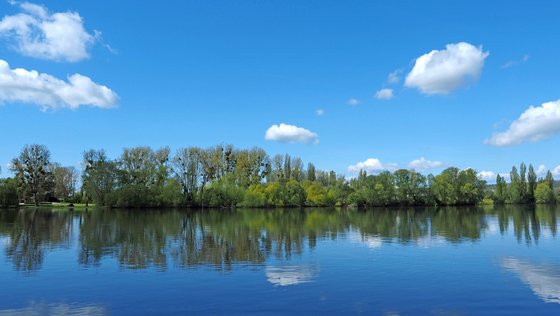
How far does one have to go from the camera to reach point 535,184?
142250 millimetres

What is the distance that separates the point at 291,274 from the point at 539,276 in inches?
455

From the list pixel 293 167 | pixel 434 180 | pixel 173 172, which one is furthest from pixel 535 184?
pixel 173 172

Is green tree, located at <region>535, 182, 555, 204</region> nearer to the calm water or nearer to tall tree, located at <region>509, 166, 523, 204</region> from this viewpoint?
tall tree, located at <region>509, 166, 523, 204</region>

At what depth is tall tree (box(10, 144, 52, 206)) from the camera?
10088 centimetres

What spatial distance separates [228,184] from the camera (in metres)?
111

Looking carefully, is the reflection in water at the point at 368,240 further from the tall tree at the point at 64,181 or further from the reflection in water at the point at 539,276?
the tall tree at the point at 64,181

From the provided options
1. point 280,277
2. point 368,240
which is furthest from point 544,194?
point 280,277

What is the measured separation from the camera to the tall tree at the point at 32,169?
100875 millimetres

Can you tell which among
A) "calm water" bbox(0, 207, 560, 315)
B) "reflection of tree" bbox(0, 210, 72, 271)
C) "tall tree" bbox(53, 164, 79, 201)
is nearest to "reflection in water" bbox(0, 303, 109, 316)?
"calm water" bbox(0, 207, 560, 315)

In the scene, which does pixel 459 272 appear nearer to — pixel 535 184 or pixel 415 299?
pixel 415 299

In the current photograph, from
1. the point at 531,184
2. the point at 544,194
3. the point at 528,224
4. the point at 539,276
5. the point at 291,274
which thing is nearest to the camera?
the point at 539,276

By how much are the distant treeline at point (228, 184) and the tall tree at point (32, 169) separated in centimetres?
21

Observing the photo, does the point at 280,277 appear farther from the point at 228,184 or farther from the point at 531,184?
the point at 531,184

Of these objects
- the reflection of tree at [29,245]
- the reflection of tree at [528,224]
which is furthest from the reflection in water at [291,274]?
the reflection of tree at [528,224]
